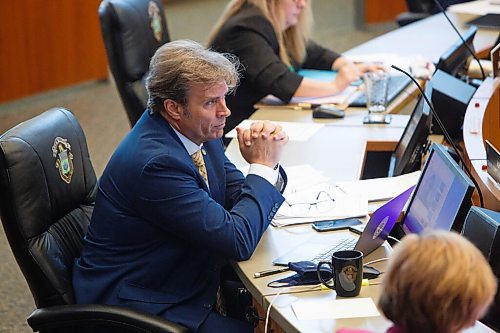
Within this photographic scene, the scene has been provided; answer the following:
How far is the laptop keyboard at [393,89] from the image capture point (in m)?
3.41

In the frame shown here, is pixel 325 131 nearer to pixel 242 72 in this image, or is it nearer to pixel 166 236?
pixel 242 72

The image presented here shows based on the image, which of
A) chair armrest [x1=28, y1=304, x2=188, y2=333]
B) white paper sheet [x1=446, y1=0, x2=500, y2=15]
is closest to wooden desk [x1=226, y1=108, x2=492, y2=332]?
chair armrest [x1=28, y1=304, x2=188, y2=333]

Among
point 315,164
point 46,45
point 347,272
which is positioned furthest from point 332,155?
point 46,45

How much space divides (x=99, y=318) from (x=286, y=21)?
1842 mm

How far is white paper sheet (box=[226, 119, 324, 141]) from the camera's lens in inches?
120

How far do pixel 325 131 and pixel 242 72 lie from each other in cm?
50

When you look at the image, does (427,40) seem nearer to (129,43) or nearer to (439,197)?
(129,43)

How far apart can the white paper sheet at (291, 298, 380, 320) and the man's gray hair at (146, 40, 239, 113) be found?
0.63m

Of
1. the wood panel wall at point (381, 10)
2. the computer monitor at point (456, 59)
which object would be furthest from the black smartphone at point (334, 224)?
the wood panel wall at point (381, 10)

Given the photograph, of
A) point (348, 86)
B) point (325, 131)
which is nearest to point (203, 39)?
point (348, 86)

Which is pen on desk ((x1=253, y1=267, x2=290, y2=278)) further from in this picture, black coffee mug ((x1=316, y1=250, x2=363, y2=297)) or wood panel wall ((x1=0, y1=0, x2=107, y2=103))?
wood panel wall ((x1=0, y1=0, x2=107, y2=103))

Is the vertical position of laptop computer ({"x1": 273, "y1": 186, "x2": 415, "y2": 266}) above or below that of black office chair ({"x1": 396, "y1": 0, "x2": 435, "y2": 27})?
above

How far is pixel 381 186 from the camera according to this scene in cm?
256

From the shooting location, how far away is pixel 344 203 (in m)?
2.43
